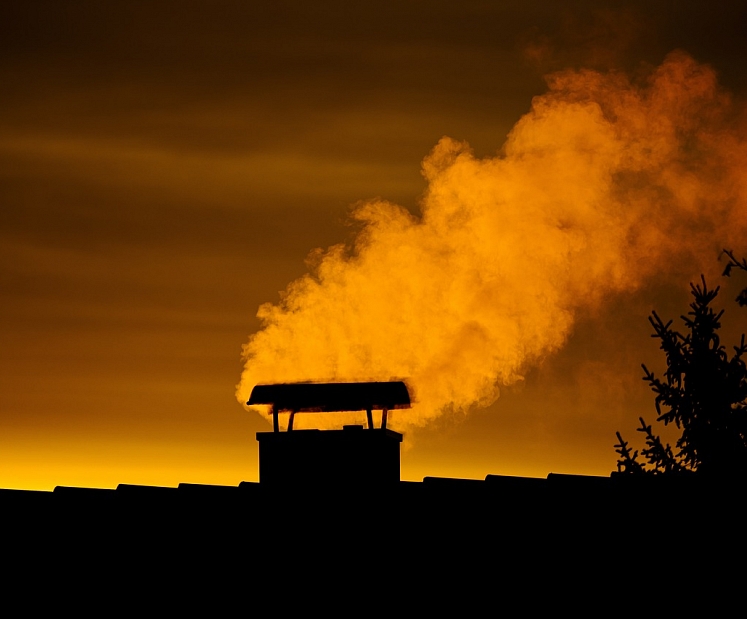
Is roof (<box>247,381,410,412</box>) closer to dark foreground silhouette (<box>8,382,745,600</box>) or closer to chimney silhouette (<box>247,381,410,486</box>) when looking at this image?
chimney silhouette (<box>247,381,410,486</box>)

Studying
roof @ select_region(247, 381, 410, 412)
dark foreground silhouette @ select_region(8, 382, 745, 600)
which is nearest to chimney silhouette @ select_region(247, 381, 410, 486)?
roof @ select_region(247, 381, 410, 412)

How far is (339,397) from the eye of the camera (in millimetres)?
15688

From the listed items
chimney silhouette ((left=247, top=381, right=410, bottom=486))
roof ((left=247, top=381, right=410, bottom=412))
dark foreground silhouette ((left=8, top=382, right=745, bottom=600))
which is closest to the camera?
dark foreground silhouette ((left=8, top=382, right=745, bottom=600))

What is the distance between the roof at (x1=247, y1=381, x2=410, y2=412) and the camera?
15.6 m

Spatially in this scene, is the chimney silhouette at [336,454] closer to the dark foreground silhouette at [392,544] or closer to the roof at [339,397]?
the roof at [339,397]

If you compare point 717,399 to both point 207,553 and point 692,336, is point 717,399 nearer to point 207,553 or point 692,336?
point 692,336

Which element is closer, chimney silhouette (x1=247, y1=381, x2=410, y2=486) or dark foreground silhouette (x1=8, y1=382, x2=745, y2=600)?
dark foreground silhouette (x1=8, y1=382, x2=745, y2=600)

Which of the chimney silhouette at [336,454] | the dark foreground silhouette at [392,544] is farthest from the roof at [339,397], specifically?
the dark foreground silhouette at [392,544]

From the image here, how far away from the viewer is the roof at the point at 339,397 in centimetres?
1562

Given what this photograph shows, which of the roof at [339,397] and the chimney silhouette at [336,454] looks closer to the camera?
the chimney silhouette at [336,454]

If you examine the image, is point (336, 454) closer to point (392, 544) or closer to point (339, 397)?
point (339, 397)

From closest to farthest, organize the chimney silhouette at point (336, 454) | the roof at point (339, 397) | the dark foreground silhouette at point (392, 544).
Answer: the dark foreground silhouette at point (392, 544)
the chimney silhouette at point (336, 454)
the roof at point (339, 397)

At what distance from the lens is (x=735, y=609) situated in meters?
11.1

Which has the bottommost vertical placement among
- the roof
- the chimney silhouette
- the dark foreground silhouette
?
the dark foreground silhouette
